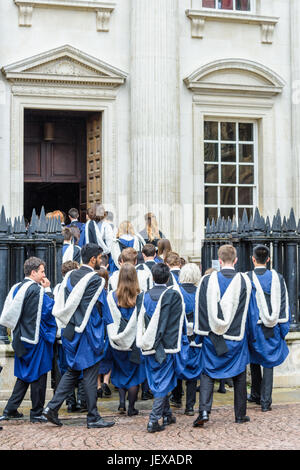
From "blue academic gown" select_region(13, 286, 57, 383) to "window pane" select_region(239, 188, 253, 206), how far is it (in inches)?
382

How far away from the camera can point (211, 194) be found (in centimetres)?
1711

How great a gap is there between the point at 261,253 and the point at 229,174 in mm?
8667

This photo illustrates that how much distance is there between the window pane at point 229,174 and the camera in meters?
17.3

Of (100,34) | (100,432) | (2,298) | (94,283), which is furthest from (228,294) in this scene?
(100,34)

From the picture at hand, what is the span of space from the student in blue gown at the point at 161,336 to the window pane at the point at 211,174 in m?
9.21

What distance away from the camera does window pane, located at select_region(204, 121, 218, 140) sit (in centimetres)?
1702

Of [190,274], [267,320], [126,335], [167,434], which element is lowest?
[167,434]

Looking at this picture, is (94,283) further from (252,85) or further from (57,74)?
(252,85)

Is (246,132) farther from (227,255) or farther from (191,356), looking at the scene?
(227,255)

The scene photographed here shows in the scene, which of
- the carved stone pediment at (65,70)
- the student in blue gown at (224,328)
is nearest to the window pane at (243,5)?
the carved stone pediment at (65,70)

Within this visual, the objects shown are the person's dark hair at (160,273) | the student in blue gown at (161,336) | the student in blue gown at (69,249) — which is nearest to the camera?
the student in blue gown at (161,336)

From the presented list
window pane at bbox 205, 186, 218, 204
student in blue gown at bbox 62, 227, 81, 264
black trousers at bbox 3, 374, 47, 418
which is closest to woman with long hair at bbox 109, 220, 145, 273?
student in blue gown at bbox 62, 227, 81, 264

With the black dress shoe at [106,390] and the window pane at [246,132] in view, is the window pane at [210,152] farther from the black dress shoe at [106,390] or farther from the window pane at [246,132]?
the black dress shoe at [106,390]

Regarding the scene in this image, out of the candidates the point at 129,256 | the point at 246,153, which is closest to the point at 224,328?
the point at 129,256
